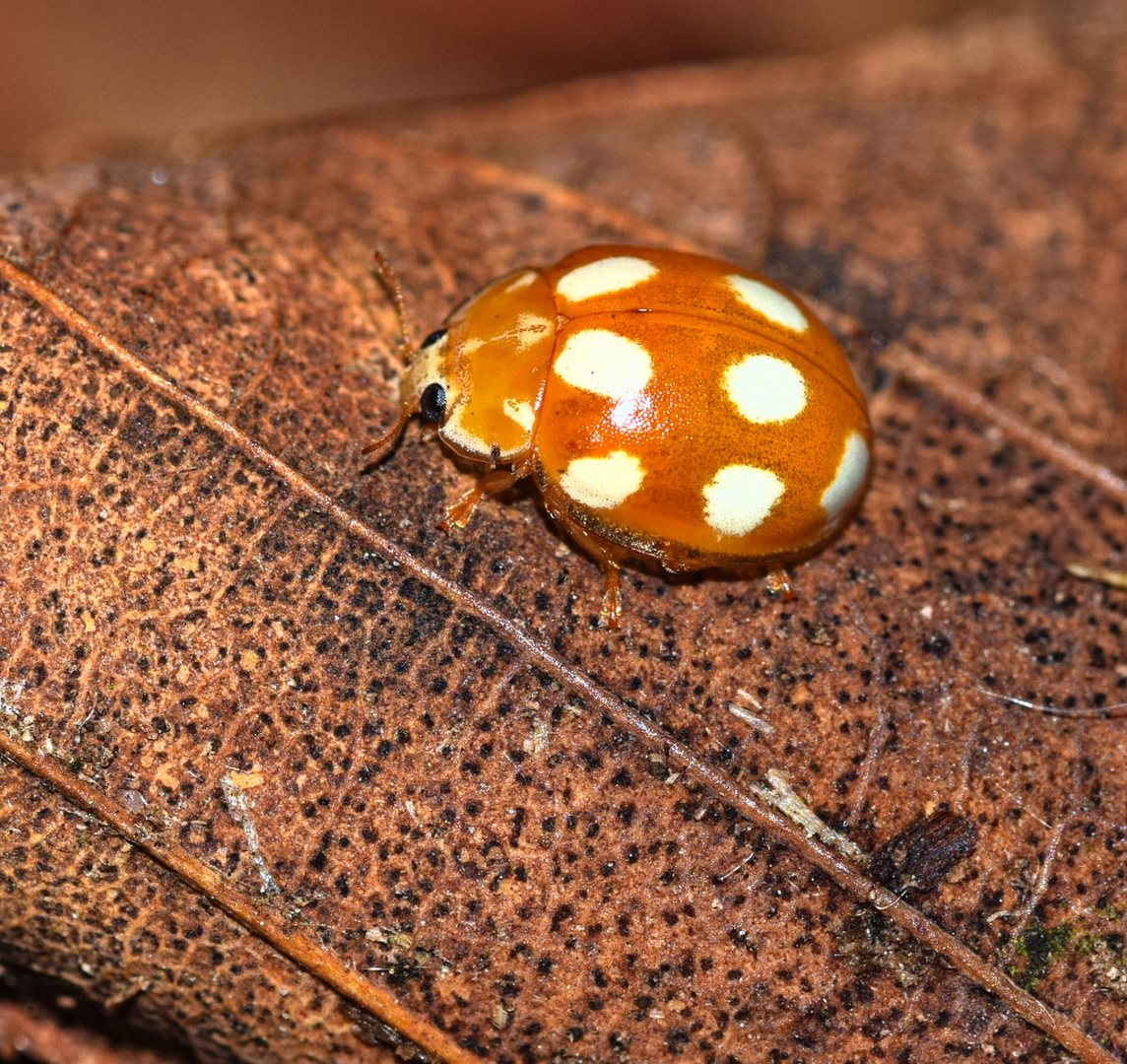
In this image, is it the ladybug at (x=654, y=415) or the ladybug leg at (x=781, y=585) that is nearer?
the ladybug at (x=654, y=415)

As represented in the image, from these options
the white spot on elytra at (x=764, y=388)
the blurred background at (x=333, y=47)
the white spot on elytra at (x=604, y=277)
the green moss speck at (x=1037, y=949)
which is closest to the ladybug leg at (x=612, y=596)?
the white spot on elytra at (x=764, y=388)

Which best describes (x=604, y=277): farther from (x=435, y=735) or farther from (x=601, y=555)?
(x=435, y=735)

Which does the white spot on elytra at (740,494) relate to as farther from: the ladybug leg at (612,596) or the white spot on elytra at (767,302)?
the white spot on elytra at (767,302)

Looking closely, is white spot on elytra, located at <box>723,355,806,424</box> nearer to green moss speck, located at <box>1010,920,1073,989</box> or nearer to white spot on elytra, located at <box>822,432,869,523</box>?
white spot on elytra, located at <box>822,432,869,523</box>

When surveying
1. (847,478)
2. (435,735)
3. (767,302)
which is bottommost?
(435,735)

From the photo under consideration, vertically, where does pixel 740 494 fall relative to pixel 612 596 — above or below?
above

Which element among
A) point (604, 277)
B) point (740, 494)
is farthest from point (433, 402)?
point (740, 494)

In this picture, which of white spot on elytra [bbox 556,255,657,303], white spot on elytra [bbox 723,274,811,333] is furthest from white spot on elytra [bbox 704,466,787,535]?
white spot on elytra [bbox 556,255,657,303]
